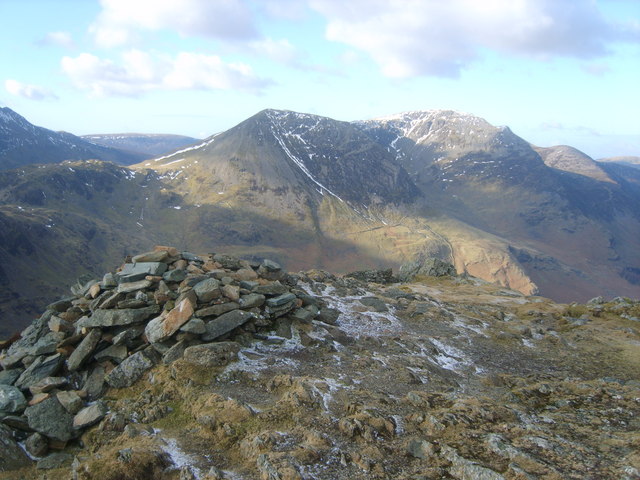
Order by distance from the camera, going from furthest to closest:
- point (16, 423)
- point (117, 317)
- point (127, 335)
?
point (117, 317) → point (127, 335) → point (16, 423)

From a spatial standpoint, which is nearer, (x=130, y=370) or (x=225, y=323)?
(x=130, y=370)

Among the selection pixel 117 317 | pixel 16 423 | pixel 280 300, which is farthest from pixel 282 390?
pixel 16 423

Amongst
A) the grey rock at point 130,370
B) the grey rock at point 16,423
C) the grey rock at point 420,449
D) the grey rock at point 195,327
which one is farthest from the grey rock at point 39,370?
the grey rock at point 420,449

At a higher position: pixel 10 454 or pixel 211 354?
pixel 211 354

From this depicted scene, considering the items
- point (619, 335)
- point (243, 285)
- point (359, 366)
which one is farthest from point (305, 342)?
point (619, 335)

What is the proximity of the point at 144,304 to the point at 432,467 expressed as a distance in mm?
15508

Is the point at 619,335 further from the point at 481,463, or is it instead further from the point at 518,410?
the point at 481,463

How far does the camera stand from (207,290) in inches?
818

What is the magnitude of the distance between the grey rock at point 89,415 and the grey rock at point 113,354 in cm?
307

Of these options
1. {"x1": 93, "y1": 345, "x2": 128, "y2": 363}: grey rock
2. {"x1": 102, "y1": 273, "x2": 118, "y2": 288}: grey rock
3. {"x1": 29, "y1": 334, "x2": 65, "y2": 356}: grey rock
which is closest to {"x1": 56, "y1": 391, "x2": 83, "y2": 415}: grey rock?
{"x1": 93, "y1": 345, "x2": 128, "y2": 363}: grey rock

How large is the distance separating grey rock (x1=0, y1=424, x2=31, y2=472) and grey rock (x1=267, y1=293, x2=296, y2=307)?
39.1 ft

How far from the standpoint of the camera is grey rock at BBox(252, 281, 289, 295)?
23438 millimetres

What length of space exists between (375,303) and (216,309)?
14.3m

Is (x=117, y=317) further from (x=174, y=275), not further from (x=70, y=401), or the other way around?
(x=70, y=401)
